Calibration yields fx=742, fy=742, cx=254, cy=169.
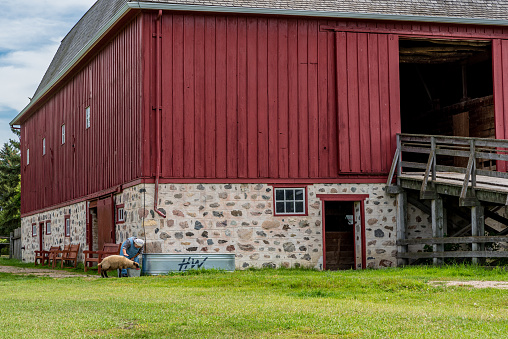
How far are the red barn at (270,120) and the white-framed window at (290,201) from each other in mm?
35

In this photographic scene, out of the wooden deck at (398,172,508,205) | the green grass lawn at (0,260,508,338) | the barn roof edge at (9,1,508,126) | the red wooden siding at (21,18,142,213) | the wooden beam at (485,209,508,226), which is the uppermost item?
the barn roof edge at (9,1,508,126)

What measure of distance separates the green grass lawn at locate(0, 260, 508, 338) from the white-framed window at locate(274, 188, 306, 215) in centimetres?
412

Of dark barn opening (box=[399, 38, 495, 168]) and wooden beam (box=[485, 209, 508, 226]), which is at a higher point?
dark barn opening (box=[399, 38, 495, 168])

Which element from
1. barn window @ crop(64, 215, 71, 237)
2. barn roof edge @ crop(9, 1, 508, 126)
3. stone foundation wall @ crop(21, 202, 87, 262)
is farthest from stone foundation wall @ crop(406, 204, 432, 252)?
barn window @ crop(64, 215, 71, 237)

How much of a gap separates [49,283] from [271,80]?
23.9 ft

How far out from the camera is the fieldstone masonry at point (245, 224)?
17.4m

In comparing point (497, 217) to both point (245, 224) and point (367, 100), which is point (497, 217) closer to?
point (367, 100)

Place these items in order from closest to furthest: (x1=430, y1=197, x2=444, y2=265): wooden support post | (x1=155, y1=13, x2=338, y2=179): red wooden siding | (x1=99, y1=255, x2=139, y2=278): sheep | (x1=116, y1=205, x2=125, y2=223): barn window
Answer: (x1=99, y1=255, x2=139, y2=278): sheep → (x1=430, y1=197, x2=444, y2=265): wooden support post → (x1=155, y1=13, x2=338, y2=179): red wooden siding → (x1=116, y1=205, x2=125, y2=223): barn window

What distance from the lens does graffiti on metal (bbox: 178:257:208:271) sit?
54.9ft

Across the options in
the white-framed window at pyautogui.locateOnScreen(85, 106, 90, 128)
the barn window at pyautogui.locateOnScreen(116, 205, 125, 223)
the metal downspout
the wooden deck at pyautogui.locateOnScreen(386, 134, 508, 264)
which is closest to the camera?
the wooden deck at pyautogui.locateOnScreen(386, 134, 508, 264)

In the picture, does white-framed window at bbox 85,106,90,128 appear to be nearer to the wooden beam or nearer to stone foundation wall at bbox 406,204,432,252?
stone foundation wall at bbox 406,204,432,252

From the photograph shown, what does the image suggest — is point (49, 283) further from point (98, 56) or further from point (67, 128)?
point (67, 128)

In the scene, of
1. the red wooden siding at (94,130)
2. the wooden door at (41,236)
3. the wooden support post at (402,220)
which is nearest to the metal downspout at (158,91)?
the red wooden siding at (94,130)

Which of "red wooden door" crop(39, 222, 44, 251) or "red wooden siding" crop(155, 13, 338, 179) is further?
"red wooden door" crop(39, 222, 44, 251)
